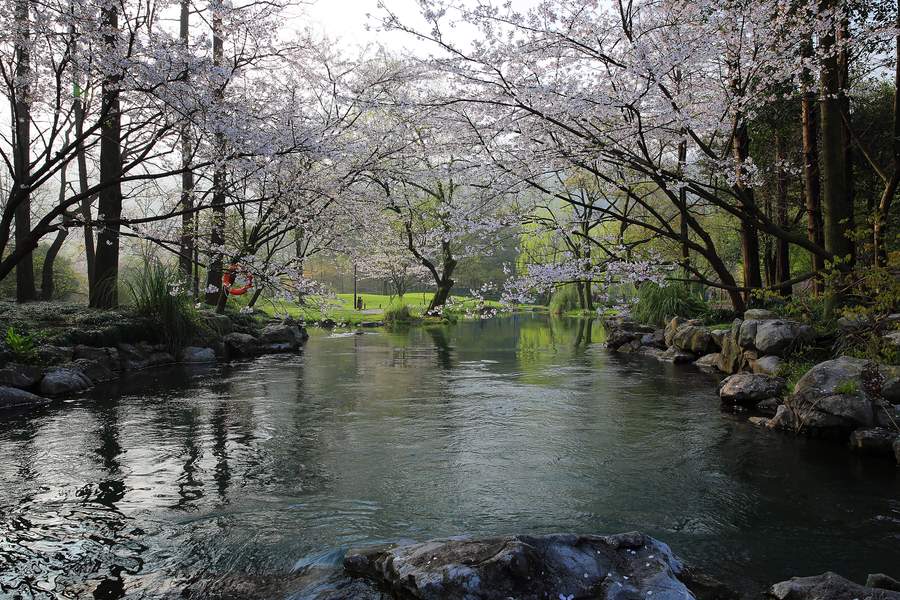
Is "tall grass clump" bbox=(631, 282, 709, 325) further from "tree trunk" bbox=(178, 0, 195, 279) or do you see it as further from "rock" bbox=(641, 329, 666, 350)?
"tree trunk" bbox=(178, 0, 195, 279)

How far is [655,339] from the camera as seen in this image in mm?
14461

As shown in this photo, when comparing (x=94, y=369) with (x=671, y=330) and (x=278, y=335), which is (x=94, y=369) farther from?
(x=671, y=330)

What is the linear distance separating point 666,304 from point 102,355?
13738 millimetres

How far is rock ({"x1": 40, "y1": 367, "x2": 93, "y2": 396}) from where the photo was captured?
A: 28.2 feet

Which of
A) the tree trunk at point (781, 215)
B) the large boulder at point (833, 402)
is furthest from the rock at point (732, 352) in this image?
the tree trunk at point (781, 215)

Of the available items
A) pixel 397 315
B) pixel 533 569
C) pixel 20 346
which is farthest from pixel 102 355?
pixel 397 315

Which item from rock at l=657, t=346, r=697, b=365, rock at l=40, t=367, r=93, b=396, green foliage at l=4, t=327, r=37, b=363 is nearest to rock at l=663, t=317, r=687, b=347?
rock at l=657, t=346, r=697, b=365

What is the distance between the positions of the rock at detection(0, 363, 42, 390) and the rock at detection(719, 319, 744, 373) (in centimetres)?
1117

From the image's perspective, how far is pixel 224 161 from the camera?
20.5 ft

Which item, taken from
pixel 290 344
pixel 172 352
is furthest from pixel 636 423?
pixel 290 344

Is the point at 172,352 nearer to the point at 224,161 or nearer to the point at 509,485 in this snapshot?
the point at 224,161

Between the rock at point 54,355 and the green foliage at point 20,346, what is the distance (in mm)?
162

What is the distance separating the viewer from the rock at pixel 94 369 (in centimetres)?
962

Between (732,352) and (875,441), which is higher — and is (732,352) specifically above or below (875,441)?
above
